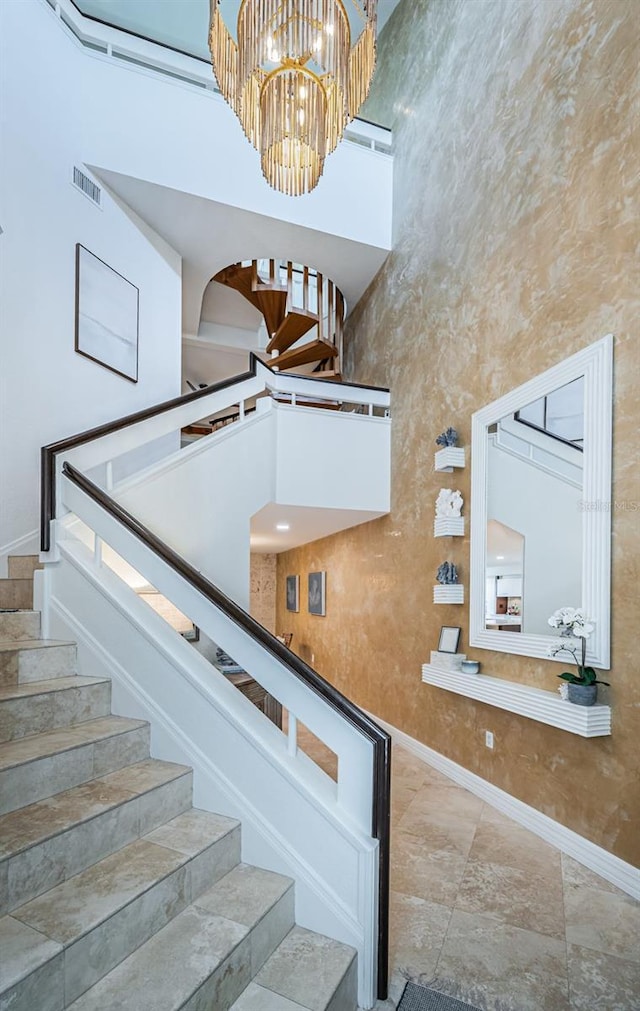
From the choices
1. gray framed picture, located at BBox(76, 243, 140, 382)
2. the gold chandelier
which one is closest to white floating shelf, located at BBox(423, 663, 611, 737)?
the gold chandelier

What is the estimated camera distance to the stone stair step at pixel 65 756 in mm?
1839

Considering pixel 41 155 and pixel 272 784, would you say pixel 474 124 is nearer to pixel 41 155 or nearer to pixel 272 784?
pixel 41 155

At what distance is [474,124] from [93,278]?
3.26 meters

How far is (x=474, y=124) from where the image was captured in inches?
162

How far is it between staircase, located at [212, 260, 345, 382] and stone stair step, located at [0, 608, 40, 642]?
154 inches

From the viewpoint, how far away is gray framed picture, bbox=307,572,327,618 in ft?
22.7

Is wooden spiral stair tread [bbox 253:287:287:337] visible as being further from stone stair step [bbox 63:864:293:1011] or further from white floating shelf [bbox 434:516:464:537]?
stone stair step [bbox 63:864:293:1011]

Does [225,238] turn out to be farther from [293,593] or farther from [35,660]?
[293,593]

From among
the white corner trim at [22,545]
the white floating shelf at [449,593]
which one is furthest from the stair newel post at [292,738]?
the white corner trim at [22,545]

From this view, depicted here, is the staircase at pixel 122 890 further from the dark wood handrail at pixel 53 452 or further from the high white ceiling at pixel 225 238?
the high white ceiling at pixel 225 238

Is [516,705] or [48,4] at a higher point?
[48,4]

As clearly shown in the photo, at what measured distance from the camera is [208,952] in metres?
1.63

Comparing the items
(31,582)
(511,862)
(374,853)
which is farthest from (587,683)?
(31,582)

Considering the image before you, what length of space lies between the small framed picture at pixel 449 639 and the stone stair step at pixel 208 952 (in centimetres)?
238
